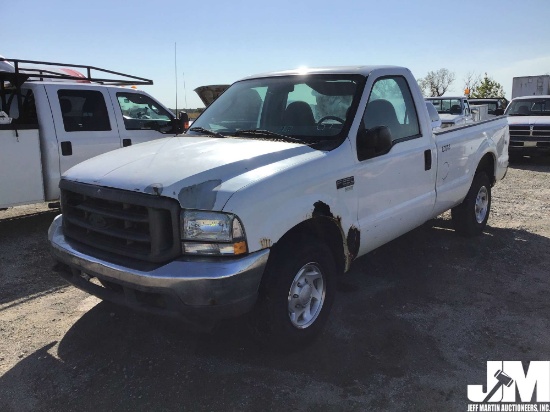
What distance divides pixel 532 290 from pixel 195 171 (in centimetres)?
322

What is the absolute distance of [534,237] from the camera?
19.1ft

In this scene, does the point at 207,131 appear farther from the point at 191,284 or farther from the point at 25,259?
the point at 25,259

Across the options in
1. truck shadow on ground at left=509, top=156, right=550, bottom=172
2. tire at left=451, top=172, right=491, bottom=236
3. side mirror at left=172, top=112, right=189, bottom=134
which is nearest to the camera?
side mirror at left=172, top=112, right=189, bottom=134

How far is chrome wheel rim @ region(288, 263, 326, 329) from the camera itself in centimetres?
309

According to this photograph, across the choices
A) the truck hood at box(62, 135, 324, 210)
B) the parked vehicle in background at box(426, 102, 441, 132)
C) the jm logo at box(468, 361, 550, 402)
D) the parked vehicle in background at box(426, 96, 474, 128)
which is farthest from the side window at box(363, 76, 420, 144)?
the parked vehicle in background at box(426, 96, 474, 128)

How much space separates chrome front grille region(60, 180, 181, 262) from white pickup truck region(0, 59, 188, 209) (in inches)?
83.7

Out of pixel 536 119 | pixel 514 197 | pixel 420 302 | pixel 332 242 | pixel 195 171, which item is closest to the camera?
pixel 195 171

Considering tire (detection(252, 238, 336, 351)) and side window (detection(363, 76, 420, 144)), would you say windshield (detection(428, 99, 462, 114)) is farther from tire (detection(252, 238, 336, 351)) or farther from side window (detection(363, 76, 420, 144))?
tire (detection(252, 238, 336, 351))

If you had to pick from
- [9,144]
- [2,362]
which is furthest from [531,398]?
[9,144]

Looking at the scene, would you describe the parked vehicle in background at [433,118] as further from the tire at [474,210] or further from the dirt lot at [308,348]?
the dirt lot at [308,348]

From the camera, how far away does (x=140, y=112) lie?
739 cm

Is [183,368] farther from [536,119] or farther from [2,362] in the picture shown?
[536,119]

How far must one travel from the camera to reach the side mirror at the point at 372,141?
3.46 metres

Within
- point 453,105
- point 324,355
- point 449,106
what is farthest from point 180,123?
point 449,106
